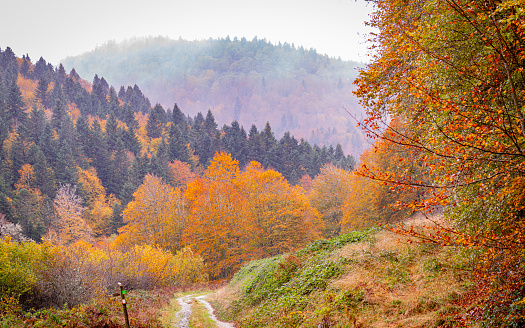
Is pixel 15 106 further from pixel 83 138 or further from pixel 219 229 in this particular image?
pixel 219 229

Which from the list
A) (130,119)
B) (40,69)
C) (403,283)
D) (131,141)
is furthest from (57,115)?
(403,283)

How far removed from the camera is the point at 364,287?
689 centimetres

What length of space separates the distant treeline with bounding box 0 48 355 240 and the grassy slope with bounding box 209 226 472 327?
4030 cm

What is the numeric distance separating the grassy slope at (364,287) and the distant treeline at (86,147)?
132 ft

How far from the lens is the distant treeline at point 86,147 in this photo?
47.5m

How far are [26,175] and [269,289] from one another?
55.3 m

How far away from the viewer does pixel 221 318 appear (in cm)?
1219

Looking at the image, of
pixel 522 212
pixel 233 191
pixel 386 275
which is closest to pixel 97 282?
pixel 386 275

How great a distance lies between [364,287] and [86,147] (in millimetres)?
74062

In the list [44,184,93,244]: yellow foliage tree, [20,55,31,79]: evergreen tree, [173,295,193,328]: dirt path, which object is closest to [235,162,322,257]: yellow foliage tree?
[173,295,193,328]: dirt path

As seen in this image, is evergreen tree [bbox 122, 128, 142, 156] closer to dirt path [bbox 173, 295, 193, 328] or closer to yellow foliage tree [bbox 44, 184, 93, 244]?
yellow foliage tree [bbox 44, 184, 93, 244]

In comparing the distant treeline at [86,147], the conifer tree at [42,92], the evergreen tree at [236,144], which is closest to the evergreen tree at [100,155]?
the distant treeline at [86,147]

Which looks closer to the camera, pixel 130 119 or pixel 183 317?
pixel 183 317

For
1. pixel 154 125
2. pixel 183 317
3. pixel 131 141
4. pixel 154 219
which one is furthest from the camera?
pixel 154 125
